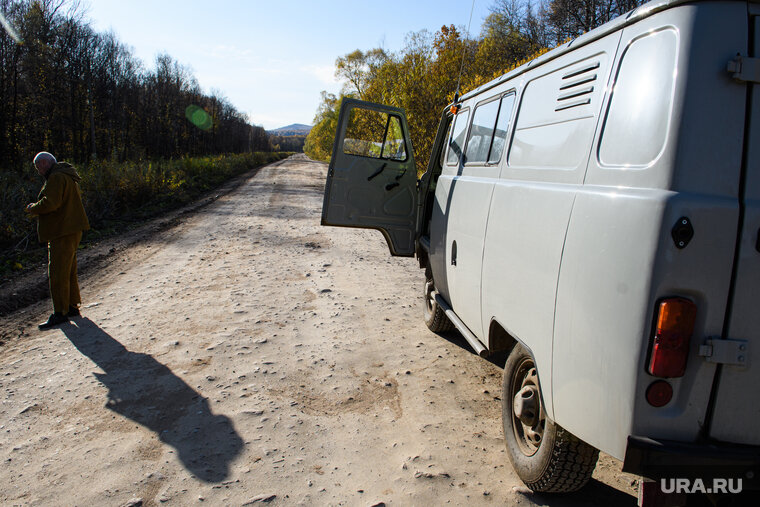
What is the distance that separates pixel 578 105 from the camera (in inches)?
97.9

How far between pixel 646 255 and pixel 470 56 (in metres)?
22.0

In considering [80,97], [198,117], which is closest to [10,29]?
[80,97]

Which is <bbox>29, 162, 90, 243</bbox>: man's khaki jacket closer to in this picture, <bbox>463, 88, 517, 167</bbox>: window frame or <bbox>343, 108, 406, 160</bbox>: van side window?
<bbox>343, 108, 406, 160</bbox>: van side window

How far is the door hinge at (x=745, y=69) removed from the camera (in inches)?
70.7

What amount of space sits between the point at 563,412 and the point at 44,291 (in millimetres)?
6842

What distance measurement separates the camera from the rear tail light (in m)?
1.80

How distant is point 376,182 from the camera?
5.57 meters

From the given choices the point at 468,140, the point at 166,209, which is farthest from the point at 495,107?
the point at 166,209

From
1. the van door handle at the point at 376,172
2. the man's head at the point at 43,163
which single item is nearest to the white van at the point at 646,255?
the van door handle at the point at 376,172

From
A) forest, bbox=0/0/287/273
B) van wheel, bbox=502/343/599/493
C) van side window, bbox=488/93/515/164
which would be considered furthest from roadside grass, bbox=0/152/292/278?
van wheel, bbox=502/343/599/493

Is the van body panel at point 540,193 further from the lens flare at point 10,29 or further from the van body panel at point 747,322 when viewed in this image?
the lens flare at point 10,29

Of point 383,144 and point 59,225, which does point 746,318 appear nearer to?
point 383,144

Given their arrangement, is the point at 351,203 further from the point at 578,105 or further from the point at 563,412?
the point at 563,412

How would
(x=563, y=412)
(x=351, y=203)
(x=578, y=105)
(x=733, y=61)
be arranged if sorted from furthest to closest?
(x=351, y=203)
(x=578, y=105)
(x=563, y=412)
(x=733, y=61)
